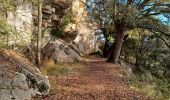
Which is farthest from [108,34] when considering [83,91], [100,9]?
[83,91]

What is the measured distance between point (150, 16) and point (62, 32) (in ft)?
25.2

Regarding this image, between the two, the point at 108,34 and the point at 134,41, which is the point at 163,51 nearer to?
the point at 134,41

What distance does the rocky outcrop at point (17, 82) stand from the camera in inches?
342

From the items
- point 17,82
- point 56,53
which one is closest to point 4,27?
point 17,82

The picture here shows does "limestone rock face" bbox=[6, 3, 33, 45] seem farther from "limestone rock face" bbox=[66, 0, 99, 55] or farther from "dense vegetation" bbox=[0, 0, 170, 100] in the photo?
"limestone rock face" bbox=[66, 0, 99, 55]

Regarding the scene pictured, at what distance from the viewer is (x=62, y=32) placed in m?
27.3

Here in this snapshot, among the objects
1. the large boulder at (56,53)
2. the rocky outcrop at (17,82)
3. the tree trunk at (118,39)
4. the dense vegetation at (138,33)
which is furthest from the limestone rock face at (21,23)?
the tree trunk at (118,39)

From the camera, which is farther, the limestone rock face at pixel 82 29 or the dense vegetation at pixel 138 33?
the limestone rock face at pixel 82 29

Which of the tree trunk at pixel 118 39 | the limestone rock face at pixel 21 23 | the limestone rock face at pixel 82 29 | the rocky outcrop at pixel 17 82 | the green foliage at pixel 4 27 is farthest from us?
the limestone rock face at pixel 82 29

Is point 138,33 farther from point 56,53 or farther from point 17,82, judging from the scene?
point 17,82

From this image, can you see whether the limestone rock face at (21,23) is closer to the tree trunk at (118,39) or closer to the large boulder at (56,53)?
the large boulder at (56,53)

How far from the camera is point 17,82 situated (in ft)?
30.6

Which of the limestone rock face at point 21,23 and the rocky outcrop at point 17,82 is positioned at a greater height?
the limestone rock face at point 21,23

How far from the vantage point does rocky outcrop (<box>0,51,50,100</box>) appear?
8.68 metres
